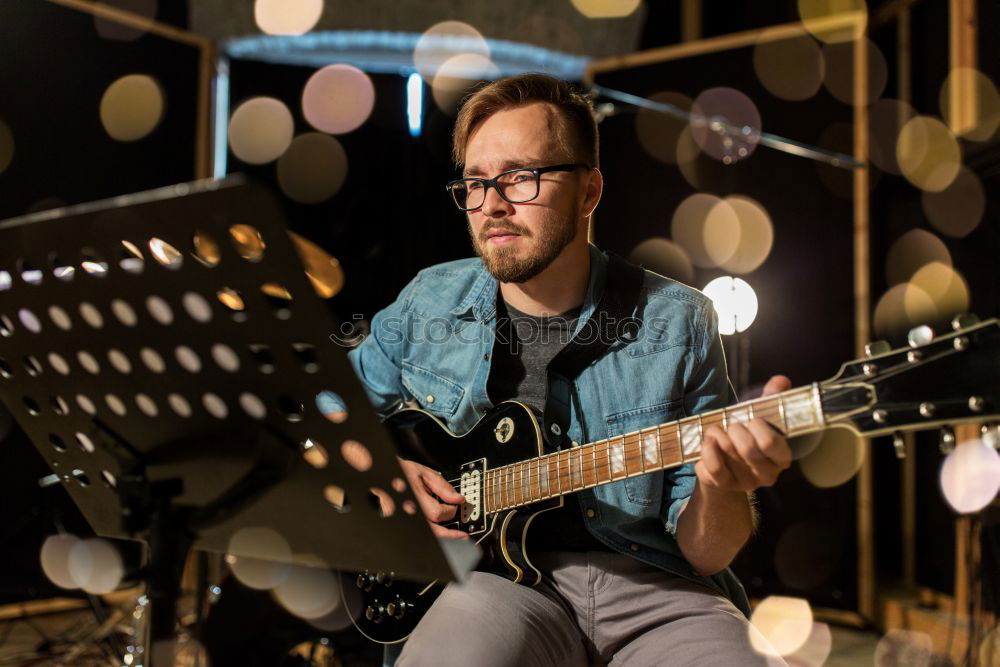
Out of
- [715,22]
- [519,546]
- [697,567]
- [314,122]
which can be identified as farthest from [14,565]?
[715,22]

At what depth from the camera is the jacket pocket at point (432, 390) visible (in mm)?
1753

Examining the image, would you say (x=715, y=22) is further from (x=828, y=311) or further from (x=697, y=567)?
(x=697, y=567)

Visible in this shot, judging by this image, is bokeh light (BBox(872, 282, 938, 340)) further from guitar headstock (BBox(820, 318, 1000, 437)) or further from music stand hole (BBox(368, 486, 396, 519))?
music stand hole (BBox(368, 486, 396, 519))

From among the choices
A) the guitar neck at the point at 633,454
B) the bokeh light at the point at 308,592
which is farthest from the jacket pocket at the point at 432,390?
the bokeh light at the point at 308,592

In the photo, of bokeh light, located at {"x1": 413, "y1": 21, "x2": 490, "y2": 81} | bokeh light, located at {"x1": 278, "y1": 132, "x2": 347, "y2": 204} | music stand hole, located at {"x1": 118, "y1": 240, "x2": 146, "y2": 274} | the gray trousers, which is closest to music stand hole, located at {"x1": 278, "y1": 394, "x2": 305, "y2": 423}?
music stand hole, located at {"x1": 118, "y1": 240, "x2": 146, "y2": 274}

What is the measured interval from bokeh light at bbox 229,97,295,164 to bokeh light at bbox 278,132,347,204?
64mm

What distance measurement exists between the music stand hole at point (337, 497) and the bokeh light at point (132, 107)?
3473mm

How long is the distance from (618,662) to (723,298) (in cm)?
229

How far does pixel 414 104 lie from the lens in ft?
13.4

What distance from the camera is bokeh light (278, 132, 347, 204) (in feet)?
13.3

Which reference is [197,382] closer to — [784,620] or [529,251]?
[529,251]

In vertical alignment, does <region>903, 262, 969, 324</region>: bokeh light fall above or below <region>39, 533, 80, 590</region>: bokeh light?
above

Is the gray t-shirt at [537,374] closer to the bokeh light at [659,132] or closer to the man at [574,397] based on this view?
the man at [574,397]

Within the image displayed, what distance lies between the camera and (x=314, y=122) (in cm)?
410
